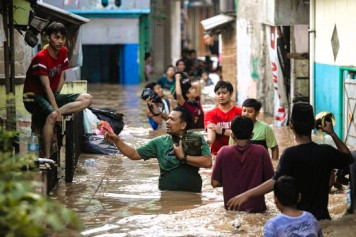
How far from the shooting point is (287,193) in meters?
7.16

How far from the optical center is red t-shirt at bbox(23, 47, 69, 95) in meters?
12.0

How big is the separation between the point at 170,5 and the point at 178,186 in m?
39.1

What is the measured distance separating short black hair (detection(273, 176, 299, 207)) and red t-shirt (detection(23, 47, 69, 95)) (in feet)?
17.6

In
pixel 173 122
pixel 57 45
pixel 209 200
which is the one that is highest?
pixel 57 45

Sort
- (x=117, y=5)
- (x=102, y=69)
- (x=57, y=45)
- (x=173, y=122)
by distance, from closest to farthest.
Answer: (x=173, y=122), (x=57, y=45), (x=117, y=5), (x=102, y=69)

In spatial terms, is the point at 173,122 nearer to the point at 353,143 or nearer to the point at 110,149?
the point at 110,149

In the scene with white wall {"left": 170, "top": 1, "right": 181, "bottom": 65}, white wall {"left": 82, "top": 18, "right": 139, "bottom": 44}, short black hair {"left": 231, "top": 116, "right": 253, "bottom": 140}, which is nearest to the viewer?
short black hair {"left": 231, "top": 116, "right": 253, "bottom": 140}

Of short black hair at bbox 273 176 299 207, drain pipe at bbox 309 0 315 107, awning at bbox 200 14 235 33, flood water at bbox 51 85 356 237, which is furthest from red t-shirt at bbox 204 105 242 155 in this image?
awning at bbox 200 14 235 33

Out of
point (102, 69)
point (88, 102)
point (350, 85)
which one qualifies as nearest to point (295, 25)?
point (350, 85)

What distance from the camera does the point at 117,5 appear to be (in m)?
39.5

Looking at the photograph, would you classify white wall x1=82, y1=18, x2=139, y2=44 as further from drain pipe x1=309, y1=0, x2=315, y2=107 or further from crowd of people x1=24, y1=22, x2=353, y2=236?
crowd of people x1=24, y1=22, x2=353, y2=236

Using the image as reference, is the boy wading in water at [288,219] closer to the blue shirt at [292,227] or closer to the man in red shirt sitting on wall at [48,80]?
the blue shirt at [292,227]

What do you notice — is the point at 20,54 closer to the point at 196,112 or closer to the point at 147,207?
the point at 196,112

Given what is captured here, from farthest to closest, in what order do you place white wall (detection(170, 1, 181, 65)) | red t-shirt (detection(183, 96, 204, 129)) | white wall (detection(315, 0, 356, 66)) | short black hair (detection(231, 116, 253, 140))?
white wall (detection(170, 1, 181, 65)), red t-shirt (detection(183, 96, 204, 129)), white wall (detection(315, 0, 356, 66)), short black hair (detection(231, 116, 253, 140))
